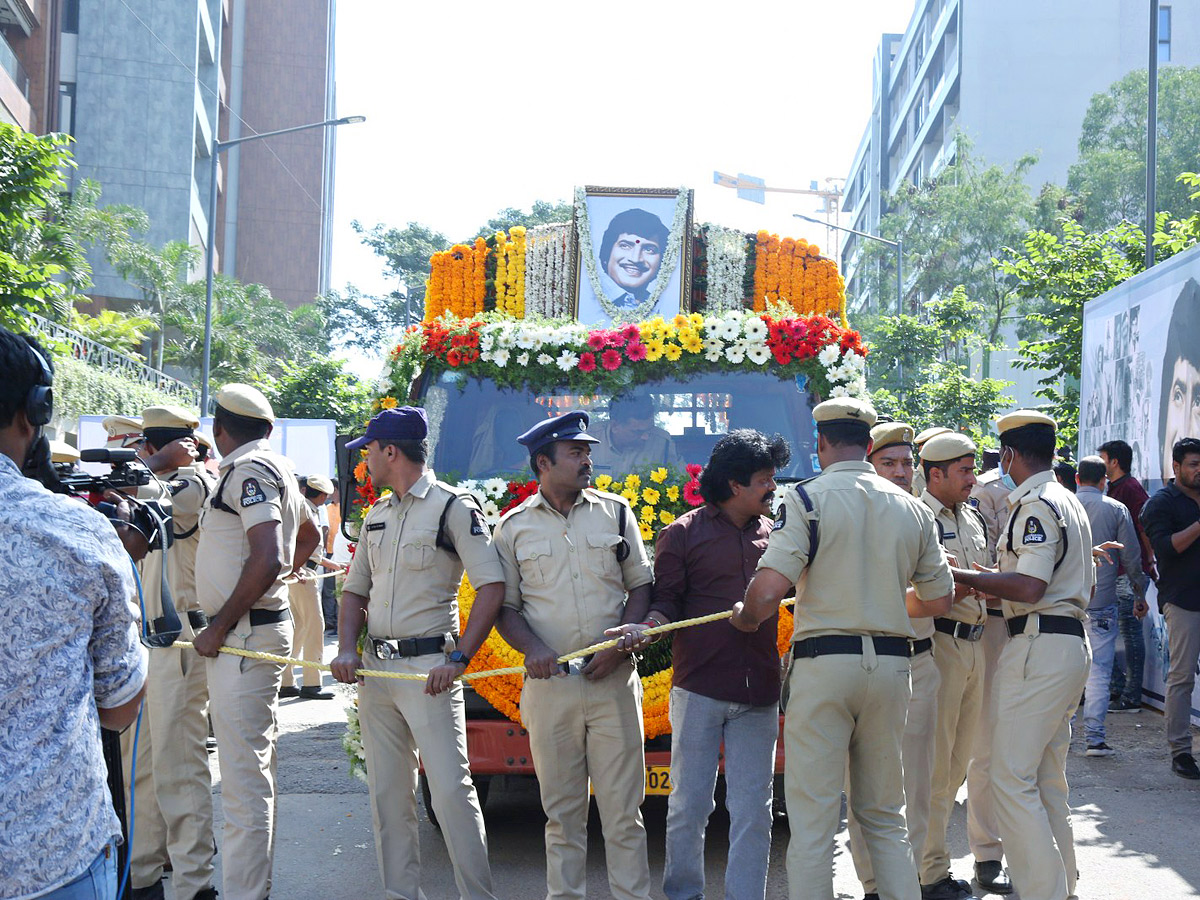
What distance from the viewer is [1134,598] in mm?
10039

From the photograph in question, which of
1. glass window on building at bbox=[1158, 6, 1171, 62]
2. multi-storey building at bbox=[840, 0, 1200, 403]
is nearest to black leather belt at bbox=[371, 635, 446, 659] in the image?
multi-storey building at bbox=[840, 0, 1200, 403]

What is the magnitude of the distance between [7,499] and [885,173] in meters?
83.2

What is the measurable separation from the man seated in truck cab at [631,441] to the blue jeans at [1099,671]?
3.79 m

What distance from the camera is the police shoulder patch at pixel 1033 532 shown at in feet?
16.8

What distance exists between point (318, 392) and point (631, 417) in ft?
95.7

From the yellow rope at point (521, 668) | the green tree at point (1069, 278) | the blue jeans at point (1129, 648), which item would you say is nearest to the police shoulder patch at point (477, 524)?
the yellow rope at point (521, 668)

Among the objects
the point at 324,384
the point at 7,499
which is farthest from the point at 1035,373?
the point at 7,499

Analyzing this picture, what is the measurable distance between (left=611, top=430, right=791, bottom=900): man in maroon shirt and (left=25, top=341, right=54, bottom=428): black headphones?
2.68m

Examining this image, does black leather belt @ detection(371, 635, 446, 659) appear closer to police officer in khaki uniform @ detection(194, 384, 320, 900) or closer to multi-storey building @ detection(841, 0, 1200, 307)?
police officer in khaki uniform @ detection(194, 384, 320, 900)

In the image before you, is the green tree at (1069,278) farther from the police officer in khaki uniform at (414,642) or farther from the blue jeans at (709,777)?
the police officer in khaki uniform at (414,642)

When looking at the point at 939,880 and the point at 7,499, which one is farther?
the point at 939,880

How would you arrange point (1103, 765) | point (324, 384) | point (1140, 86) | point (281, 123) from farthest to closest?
point (281, 123) < point (1140, 86) < point (324, 384) < point (1103, 765)

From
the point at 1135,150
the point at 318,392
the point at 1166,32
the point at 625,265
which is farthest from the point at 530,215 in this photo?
the point at 625,265

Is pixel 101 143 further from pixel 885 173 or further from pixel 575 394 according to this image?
pixel 885 173
